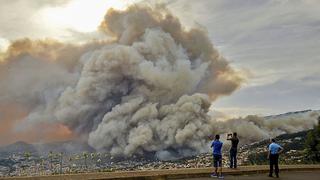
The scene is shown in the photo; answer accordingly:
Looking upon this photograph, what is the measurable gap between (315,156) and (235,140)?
2904cm

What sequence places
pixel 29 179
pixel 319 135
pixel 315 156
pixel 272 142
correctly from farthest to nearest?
pixel 319 135
pixel 315 156
pixel 272 142
pixel 29 179

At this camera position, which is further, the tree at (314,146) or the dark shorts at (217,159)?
the tree at (314,146)

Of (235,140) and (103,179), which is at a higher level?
(235,140)

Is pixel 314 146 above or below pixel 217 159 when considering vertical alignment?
above

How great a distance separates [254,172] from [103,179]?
1271 centimetres

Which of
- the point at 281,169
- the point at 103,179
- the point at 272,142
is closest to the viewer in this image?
the point at 103,179

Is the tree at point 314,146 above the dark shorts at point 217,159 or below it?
above

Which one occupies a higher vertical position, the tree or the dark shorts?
the tree

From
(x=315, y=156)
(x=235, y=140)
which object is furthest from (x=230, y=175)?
(x=315, y=156)

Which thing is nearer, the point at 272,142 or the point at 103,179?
the point at 103,179

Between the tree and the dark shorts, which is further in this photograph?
the tree

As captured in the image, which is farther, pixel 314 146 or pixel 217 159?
pixel 314 146

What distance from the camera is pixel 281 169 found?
4094cm

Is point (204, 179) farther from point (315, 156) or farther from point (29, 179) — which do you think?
point (315, 156)
